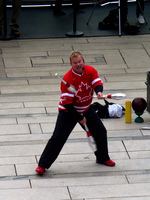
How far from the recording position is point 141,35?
43.4ft

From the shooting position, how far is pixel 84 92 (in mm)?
6539

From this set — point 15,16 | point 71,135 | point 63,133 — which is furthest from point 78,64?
point 15,16

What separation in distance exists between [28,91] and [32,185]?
12.1ft

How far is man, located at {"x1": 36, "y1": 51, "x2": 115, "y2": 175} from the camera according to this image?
21.2 ft

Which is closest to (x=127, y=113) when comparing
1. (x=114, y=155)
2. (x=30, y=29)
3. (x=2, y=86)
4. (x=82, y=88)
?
(x=114, y=155)

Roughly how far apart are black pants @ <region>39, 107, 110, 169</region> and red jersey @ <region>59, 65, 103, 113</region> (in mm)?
163

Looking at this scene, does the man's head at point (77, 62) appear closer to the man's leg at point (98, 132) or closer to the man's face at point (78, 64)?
the man's face at point (78, 64)

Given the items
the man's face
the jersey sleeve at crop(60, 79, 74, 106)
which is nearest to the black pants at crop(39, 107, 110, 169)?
the jersey sleeve at crop(60, 79, 74, 106)

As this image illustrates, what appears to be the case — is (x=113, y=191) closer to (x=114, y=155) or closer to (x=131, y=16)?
(x=114, y=155)

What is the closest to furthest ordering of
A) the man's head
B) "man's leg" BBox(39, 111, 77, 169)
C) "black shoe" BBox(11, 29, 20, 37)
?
the man's head → "man's leg" BBox(39, 111, 77, 169) → "black shoe" BBox(11, 29, 20, 37)

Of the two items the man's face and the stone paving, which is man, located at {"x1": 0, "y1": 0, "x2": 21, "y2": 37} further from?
the man's face

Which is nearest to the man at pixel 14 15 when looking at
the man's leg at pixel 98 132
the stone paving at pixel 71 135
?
the stone paving at pixel 71 135

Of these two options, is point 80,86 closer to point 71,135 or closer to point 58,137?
point 58,137

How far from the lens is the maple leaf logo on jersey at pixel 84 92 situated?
6.50 meters
